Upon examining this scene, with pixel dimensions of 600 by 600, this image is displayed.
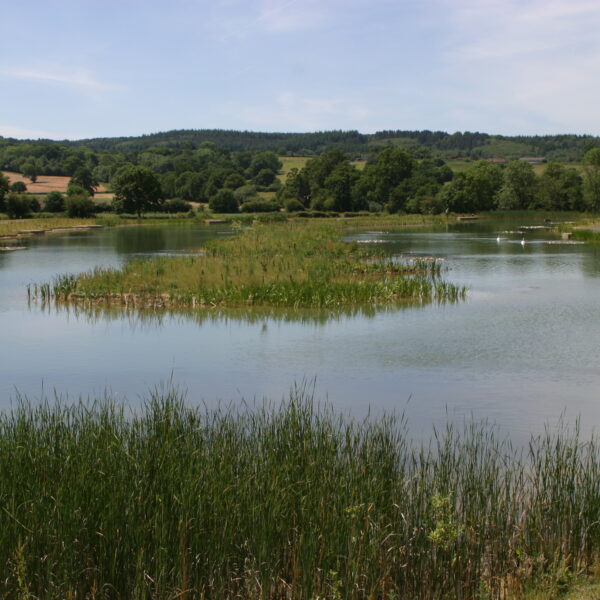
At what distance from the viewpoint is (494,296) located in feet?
79.2

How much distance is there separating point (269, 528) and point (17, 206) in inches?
3103

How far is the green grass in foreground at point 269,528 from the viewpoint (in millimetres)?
5434

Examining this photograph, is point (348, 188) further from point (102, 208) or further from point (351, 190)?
point (102, 208)

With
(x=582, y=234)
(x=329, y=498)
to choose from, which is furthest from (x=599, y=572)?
(x=582, y=234)

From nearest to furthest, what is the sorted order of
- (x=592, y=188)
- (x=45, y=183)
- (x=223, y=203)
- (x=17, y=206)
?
(x=17, y=206) < (x=592, y=188) < (x=223, y=203) < (x=45, y=183)

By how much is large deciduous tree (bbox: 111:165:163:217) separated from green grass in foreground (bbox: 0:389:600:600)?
8386 cm

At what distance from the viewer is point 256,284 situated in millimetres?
23062

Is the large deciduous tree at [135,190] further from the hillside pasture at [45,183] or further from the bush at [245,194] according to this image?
the bush at [245,194]

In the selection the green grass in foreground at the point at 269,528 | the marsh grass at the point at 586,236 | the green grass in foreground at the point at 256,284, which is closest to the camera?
the green grass in foreground at the point at 269,528

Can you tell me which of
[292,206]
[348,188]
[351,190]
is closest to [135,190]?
[292,206]

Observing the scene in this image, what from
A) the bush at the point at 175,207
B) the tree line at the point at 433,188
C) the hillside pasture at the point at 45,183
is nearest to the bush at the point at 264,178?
the tree line at the point at 433,188

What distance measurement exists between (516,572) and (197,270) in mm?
20401

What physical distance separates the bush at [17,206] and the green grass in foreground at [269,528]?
76.1 metres

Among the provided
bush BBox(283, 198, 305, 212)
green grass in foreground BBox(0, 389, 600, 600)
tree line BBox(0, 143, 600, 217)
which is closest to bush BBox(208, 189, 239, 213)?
tree line BBox(0, 143, 600, 217)
